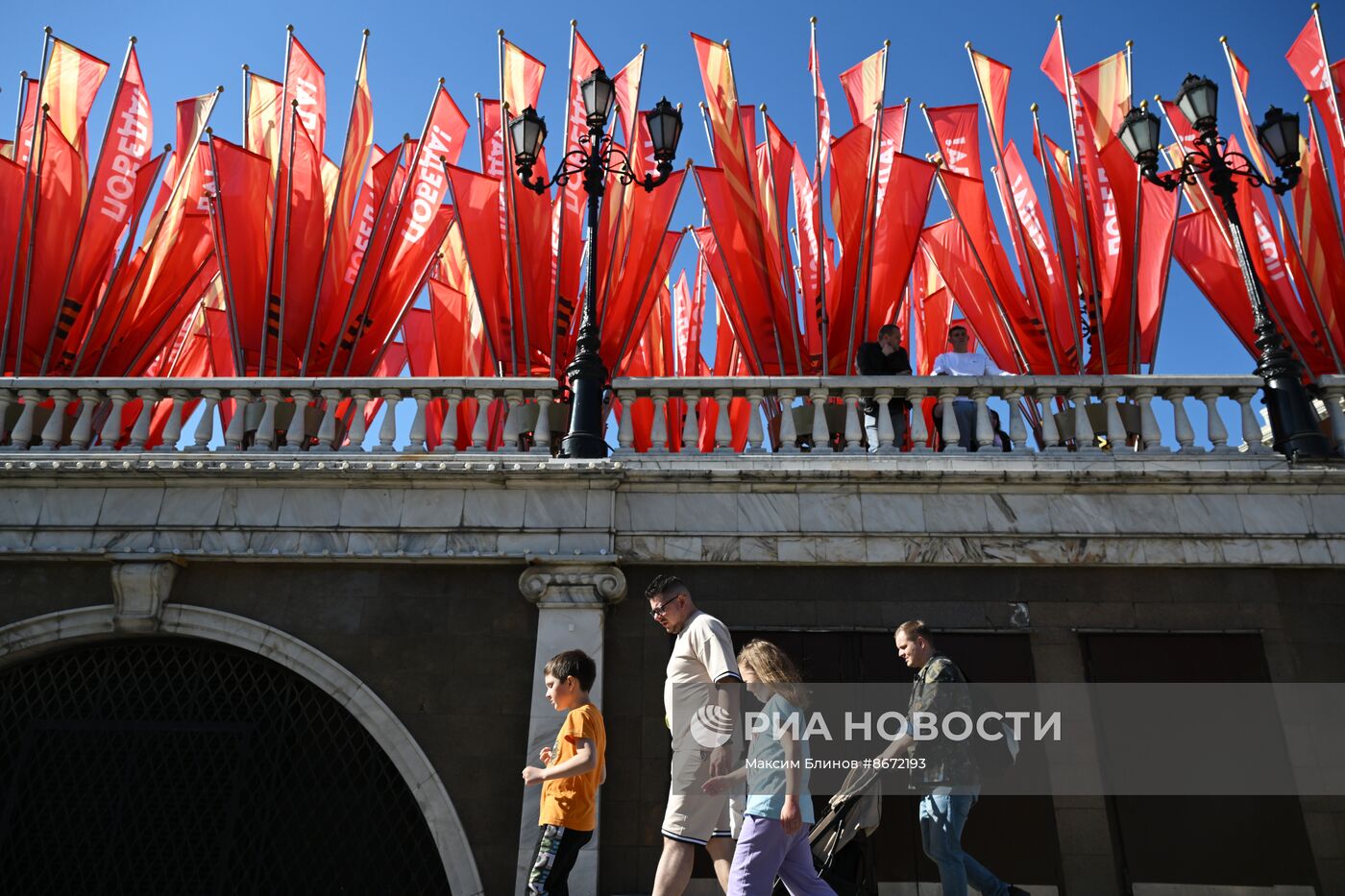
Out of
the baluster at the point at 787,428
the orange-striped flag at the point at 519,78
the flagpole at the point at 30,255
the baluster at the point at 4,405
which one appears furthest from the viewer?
the orange-striped flag at the point at 519,78

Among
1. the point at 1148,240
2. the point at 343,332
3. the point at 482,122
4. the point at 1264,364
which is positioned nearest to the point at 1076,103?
the point at 1148,240

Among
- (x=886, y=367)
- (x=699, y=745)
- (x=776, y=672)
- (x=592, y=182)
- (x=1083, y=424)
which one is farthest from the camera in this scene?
(x=886, y=367)

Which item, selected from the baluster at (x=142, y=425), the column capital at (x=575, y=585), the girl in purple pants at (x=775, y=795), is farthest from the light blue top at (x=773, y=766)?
the baluster at (x=142, y=425)

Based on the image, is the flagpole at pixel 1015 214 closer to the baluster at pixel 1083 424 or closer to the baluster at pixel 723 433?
the baluster at pixel 1083 424

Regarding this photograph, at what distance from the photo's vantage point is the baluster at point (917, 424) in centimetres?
857

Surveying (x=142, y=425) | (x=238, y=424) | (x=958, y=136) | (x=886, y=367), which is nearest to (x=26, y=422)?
(x=142, y=425)

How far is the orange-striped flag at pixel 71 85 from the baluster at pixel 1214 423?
46.1ft

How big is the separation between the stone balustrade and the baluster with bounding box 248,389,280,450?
13mm

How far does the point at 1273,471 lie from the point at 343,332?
33.4ft

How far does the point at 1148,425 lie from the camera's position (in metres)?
8.51

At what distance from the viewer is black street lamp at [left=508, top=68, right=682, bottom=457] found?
8.52 m

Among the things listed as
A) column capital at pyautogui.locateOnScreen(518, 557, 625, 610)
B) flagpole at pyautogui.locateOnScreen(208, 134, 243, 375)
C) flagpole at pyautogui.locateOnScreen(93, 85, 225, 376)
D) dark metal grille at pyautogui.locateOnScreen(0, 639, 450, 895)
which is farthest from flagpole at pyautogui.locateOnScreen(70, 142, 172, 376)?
column capital at pyautogui.locateOnScreen(518, 557, 625, 610)

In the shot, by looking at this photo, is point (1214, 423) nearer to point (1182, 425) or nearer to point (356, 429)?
point (1182, 425)

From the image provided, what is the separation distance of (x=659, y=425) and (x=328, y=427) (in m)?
3.22
